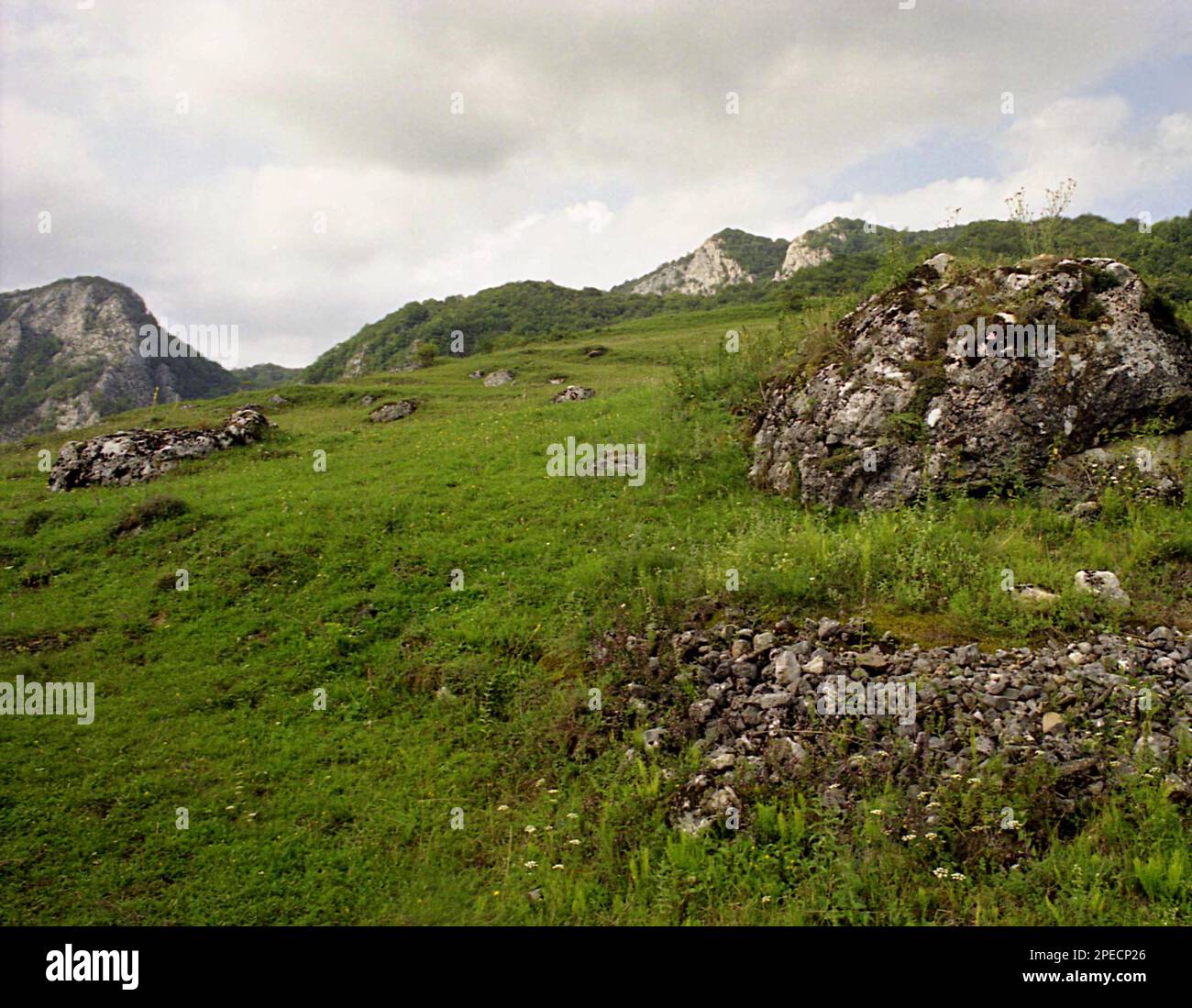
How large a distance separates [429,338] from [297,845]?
10670 centimetres

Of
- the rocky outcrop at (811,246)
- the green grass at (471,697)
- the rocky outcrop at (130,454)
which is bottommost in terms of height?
the green grass at (471,697)

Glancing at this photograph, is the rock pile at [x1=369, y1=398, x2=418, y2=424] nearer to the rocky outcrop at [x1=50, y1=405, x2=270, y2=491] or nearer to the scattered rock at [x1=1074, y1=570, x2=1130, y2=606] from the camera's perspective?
the rocky outcrop at [x1=50, y1=405, x2=270, y2=491]

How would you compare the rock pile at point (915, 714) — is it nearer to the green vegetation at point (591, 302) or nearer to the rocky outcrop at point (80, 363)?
the green vegetation at point (591, 302)

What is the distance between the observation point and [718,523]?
14758mm

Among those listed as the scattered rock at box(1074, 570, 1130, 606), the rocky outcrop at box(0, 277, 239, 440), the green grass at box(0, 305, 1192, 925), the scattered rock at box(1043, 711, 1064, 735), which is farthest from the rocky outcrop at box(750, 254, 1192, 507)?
the rocky outcrop at box(0, 277, 239, 440)

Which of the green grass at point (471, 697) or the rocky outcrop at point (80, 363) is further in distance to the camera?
the rocky outcrop at point (80, 363)

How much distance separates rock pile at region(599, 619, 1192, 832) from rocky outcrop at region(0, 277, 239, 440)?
147618mm

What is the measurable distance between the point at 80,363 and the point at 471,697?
19892 cm

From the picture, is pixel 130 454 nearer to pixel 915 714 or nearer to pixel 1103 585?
pixel 915 714

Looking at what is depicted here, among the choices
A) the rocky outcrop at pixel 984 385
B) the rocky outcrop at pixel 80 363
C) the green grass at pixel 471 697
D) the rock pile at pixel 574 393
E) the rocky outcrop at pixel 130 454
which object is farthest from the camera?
the rocky outcrop at pixel 80 363

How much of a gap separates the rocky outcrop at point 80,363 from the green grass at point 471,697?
449 feet

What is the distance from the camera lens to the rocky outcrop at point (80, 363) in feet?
424

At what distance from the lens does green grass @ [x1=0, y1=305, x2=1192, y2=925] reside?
6.55 meters

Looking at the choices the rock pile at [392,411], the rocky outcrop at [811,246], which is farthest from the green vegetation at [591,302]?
the rock pile at [392,411]
